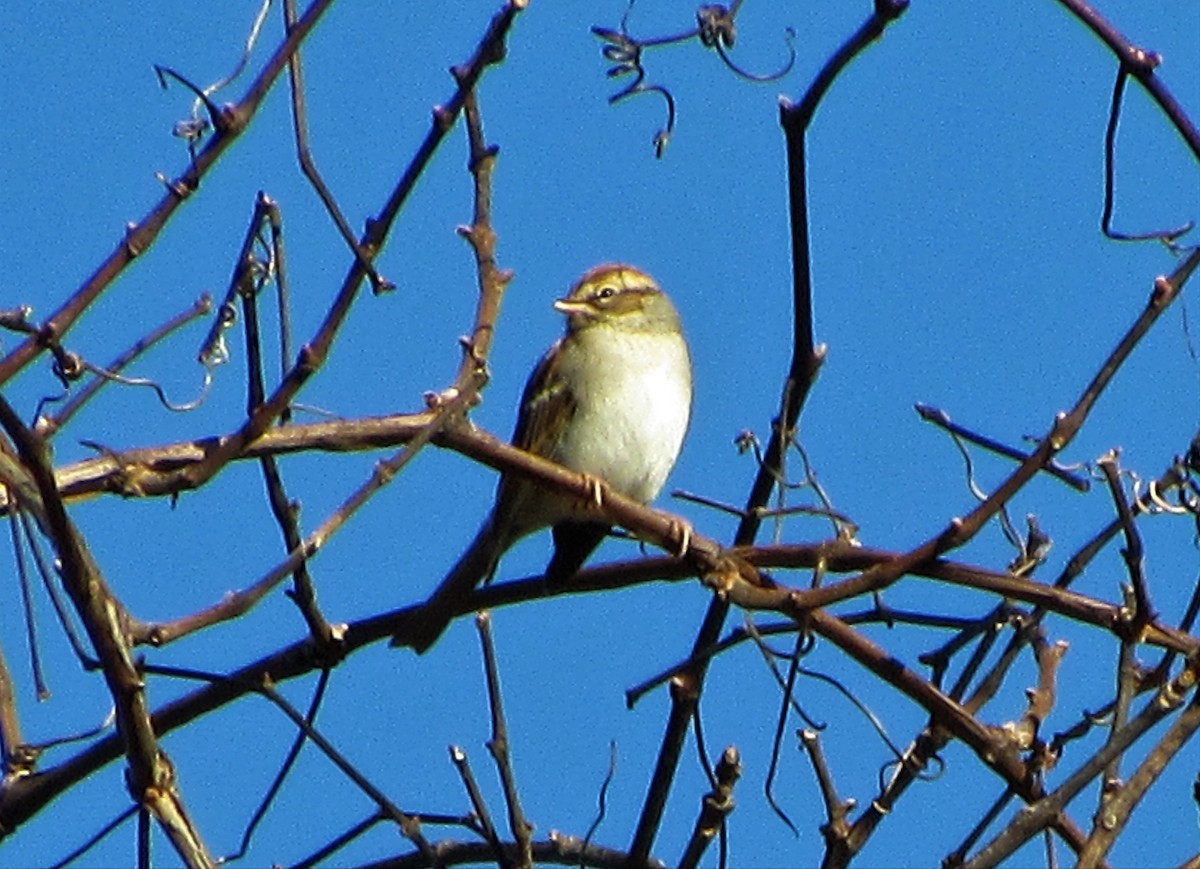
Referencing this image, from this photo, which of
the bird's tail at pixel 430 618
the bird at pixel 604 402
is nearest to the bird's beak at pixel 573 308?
the bird at pixel 604 402

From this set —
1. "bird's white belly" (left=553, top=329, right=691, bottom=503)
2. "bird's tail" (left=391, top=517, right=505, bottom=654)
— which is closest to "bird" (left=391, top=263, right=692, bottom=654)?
"bird's white belly" (left=553, top=329, right=691, bottom=503)

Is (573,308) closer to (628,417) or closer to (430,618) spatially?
(628,417)

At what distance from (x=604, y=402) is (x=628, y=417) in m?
0.09

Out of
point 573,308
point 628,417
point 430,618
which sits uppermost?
point 573,308

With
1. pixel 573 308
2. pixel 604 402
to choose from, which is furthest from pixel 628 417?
pixel 573 308

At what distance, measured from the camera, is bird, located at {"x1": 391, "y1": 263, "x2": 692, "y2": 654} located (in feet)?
20.4

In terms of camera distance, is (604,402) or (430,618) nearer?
(430,618)

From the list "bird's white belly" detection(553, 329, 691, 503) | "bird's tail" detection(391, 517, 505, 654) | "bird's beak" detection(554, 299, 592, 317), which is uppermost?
"bird's beak" detection(554, 299, 592, 317)

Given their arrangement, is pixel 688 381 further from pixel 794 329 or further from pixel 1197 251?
pixel 1197 251

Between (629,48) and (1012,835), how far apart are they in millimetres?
1565

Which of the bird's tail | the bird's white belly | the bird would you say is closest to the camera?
the bird's tail

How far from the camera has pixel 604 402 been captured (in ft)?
21.3

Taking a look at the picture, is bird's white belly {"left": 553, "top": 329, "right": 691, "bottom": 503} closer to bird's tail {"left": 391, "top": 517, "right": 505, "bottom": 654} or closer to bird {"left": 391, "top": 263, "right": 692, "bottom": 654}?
bird {"left": 391, "top": 263, "right": 692, "bottom": 654}

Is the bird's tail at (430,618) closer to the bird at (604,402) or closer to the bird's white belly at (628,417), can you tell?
the bird at (604,402)
